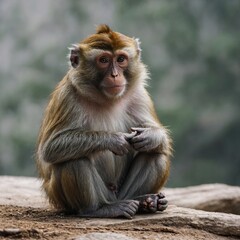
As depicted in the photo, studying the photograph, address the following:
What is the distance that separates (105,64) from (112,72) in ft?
0.44

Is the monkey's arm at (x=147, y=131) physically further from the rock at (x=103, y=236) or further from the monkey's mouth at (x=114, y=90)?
the rock at (x=103, y=236)

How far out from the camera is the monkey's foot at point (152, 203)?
29.7 ft

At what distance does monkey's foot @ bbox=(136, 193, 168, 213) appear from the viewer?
9055 millimetres

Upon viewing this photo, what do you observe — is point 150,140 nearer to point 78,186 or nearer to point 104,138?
point 104,138

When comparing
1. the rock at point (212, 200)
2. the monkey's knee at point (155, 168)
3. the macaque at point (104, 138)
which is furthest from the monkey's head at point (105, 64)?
the rock at point (212, 200)

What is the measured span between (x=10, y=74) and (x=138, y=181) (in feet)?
57.8

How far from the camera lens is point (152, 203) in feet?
29.7

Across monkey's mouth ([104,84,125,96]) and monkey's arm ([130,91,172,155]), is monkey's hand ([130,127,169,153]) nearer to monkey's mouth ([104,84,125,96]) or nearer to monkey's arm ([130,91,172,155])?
monkey's arm ([130,91,172,155])

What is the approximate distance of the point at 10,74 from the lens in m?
26.4

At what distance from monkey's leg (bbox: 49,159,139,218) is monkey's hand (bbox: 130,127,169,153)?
0.60 metres

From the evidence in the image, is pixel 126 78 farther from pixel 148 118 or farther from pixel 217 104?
pixel 217 104

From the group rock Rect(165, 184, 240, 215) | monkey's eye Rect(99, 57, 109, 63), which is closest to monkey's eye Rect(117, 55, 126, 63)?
monkey's eye Rect(99, 57, 109, 63)

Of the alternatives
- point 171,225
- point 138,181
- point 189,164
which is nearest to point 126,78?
point 138,181

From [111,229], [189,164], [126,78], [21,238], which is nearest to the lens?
[21,238]
